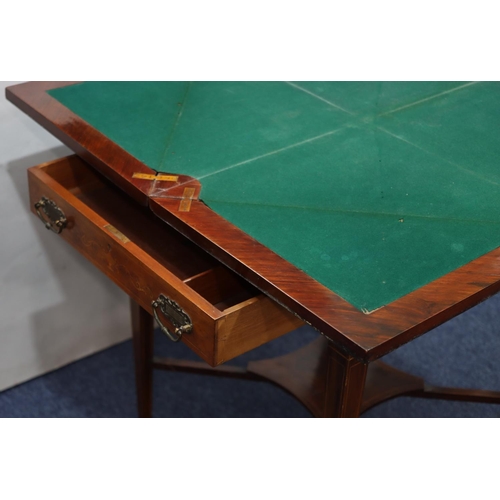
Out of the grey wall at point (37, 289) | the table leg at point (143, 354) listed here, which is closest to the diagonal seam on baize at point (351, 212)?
the table leg at point (143, 354)

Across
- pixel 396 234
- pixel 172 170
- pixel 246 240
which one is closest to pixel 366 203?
pixel 396 234

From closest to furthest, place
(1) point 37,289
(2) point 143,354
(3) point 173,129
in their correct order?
(3) point 173,129 < (2) point 143,354 < (1) point 37,289

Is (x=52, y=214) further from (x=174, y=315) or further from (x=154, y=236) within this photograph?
(x=174, y=315)

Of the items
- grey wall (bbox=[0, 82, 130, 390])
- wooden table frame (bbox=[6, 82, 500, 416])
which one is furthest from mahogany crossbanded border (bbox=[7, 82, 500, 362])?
grey wall (bbox=[0, 82, 130, 390])

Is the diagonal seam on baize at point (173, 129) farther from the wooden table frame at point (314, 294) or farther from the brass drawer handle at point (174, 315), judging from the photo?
the brass drawer handle at point (174, 315)

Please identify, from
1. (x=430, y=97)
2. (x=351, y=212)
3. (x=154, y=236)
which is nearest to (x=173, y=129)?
(x=154, y=236)

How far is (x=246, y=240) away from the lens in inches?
59.2

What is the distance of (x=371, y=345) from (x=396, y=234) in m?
0.31

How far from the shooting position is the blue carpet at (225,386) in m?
2.35

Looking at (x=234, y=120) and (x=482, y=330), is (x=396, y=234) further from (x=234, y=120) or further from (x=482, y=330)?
(x=482, y=330)

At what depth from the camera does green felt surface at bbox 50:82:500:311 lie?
1.47m

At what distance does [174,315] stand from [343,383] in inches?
13.3

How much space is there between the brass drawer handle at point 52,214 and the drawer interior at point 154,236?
0.08 metres

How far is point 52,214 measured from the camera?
5.90ft
